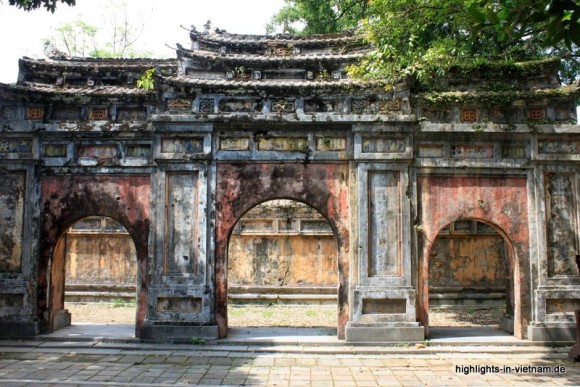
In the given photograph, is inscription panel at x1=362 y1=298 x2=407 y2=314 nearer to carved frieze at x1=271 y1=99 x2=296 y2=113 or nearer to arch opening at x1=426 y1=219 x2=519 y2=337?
carved frieze at x1=271 y1=99 x2=296 y2=113

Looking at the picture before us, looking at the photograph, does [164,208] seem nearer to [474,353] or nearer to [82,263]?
[474,353]

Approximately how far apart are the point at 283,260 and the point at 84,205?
6985 millimetres

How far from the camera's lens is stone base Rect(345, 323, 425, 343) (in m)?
9.49

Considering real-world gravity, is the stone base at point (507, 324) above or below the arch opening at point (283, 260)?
below

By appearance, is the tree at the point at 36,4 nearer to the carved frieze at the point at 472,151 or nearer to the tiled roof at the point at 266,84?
the tiled roof at the point at 266,84

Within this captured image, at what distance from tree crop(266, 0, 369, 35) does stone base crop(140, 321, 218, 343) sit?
12.7 metres

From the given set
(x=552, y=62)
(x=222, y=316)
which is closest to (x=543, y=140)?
(x=552, y=62)

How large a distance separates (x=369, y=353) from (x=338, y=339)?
763 millimetres

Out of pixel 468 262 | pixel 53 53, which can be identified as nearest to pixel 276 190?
pixel 53 53

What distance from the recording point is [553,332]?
376 inches

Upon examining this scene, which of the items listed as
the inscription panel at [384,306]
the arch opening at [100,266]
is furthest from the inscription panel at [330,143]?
the arch opening at [100,266]

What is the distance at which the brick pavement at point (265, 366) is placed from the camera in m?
7.45

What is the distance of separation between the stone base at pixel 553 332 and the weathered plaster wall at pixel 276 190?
388 cm

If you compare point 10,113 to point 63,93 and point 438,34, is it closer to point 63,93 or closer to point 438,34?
point 63,93
